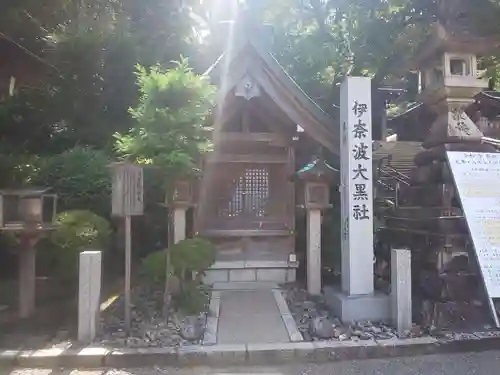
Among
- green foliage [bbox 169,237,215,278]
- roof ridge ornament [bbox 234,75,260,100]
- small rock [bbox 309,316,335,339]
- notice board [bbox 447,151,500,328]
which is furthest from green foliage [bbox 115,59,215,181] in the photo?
notice board [bbox 447,151,500,328]

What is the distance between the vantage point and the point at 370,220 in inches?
277

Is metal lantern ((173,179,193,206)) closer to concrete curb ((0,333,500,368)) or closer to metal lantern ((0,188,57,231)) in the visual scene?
metal lantern ((0,188,57,231))

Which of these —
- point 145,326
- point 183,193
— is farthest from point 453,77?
point 145,326

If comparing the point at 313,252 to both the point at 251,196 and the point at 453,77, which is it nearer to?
the point at 251,196

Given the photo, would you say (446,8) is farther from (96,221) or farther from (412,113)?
(412,113)

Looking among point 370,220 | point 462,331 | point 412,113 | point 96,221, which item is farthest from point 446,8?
point 412,113

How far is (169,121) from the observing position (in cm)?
624

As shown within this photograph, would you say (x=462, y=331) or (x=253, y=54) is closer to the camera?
(x=462, y=331)

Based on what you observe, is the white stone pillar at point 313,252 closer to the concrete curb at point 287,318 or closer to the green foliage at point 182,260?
the concrete curb at point 287,318

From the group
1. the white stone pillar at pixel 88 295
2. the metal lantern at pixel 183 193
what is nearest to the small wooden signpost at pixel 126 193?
the white stone pillar at pixel 88 295

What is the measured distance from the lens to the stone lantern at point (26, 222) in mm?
6949

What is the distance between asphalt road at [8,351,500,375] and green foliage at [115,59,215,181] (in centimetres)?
272

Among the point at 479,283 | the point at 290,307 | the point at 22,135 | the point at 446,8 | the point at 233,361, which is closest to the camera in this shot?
the point at 233,361

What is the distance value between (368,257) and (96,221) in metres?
4.71
